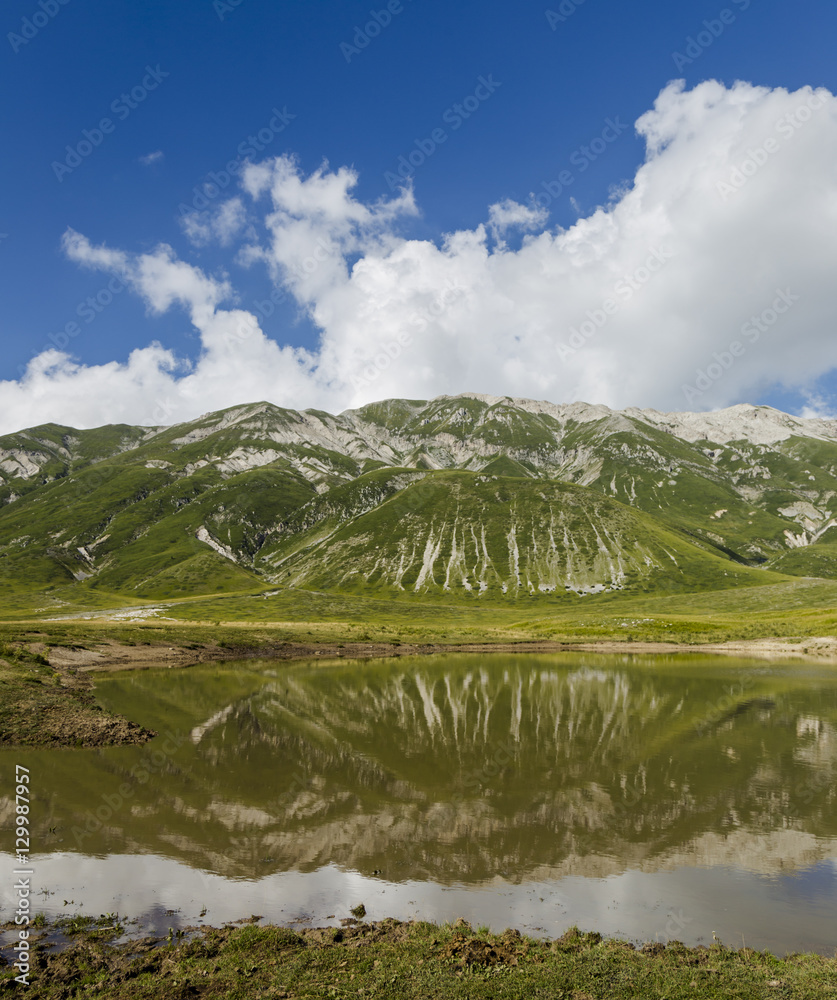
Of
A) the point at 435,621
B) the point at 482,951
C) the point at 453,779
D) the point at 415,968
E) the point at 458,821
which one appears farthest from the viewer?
the point at 435,621

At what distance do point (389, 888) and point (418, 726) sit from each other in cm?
2199

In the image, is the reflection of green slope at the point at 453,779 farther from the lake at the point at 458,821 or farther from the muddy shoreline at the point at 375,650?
the muddy shoreline at the point at 375,650

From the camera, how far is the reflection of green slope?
19.0 m

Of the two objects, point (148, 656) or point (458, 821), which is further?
point (148, 656)

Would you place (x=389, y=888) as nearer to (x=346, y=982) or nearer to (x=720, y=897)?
(x=346, y=982)

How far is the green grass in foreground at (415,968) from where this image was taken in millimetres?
11234

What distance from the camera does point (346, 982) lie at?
1141 centimetres

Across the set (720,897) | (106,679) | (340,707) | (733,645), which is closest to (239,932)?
(720,897)

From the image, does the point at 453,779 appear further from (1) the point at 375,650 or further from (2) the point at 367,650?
(1) the point at 375,650

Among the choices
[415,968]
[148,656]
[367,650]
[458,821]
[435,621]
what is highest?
[415,968]

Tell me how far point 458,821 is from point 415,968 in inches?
370

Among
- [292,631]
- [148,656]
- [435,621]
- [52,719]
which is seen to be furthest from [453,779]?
[435,621]

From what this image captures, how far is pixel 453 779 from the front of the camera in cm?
2605

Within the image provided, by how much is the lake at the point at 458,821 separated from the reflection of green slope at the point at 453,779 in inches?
5.2
